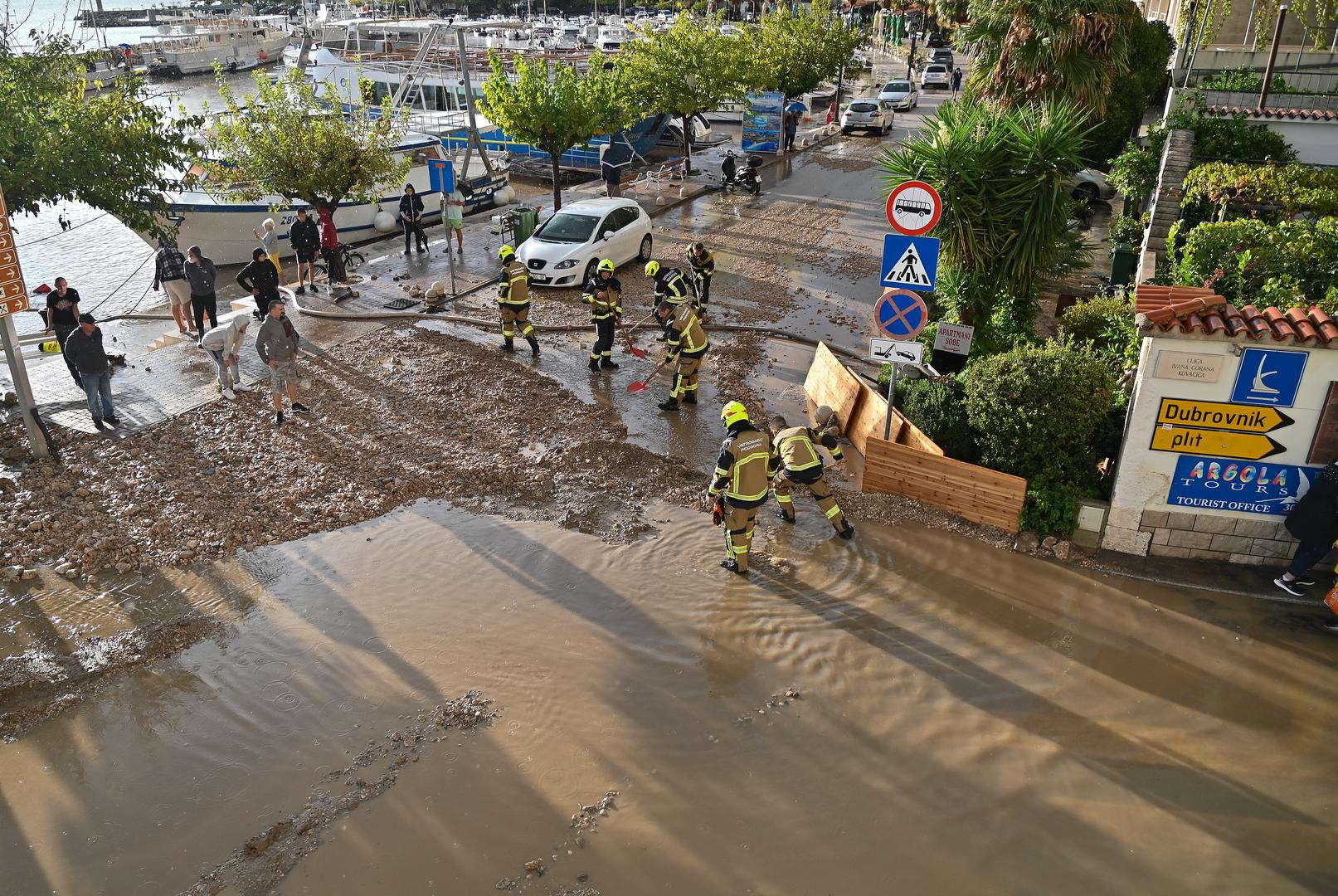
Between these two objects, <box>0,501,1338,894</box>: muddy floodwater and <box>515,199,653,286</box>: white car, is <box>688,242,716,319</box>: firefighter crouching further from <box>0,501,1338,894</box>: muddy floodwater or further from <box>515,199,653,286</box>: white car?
<box>0,501,1338,894</box>: muddy floodwater

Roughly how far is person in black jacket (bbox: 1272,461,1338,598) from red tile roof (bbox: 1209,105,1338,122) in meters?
12.6

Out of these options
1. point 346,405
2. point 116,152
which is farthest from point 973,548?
point 116,152

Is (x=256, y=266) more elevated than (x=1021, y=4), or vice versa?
(x=1021, y=4)

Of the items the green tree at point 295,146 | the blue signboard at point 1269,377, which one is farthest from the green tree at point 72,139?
the blue signboard at point 1269,377

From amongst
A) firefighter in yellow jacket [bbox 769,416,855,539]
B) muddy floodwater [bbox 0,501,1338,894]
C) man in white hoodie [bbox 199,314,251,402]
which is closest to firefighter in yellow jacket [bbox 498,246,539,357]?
man in white hoodie [bbox 199,314,251,402]

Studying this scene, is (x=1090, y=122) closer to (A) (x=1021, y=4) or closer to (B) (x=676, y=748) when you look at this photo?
(A) (x=1021, y=4)

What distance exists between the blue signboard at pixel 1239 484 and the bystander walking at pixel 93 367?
11818 mm

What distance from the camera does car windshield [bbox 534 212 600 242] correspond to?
16.9 meters

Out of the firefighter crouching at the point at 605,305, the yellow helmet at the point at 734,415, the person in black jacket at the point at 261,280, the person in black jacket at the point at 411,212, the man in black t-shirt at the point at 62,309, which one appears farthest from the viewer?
the person in black jacket at the point at 411,212

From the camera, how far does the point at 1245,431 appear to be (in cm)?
805

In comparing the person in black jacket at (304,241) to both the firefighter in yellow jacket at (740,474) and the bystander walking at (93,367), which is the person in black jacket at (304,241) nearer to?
the bystander walking at (93,367)

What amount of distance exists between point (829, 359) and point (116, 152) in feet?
31.6

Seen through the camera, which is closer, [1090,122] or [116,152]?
[116,152]

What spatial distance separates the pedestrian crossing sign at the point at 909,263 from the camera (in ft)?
29.1
